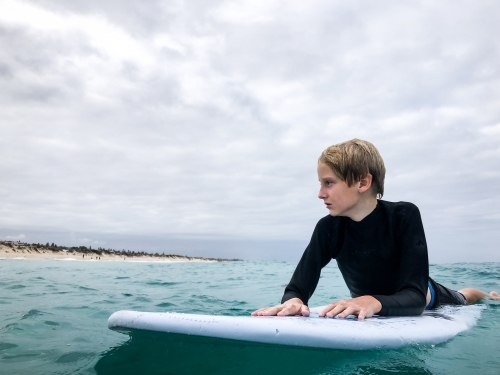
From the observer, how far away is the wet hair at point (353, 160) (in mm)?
2912

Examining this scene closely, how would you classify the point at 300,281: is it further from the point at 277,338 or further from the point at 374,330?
the point at 277,338

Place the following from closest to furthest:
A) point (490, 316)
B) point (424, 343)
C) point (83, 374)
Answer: point (83, 374)
point (424, 343)
point (490, 316)

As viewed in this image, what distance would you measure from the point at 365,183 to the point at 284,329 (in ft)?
4.71

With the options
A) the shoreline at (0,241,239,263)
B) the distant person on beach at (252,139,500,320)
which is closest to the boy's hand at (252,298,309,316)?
the distant person on beach at (252,139,500,320)

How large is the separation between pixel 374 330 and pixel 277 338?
2.37ft

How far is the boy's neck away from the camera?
123 inches

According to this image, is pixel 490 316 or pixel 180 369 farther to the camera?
pixel 490 316

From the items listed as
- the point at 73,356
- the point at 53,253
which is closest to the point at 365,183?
the point at 73,356

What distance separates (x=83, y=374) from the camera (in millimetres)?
1982

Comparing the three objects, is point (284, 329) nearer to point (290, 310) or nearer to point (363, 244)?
point (290, 310)

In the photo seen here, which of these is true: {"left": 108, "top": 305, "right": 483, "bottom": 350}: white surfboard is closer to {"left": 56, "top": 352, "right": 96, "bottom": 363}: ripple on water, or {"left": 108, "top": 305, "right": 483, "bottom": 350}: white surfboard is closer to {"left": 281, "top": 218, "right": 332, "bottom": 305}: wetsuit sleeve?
{"left": 56, "top": 352, "right": 96, "bottom": 363}: ripple on water

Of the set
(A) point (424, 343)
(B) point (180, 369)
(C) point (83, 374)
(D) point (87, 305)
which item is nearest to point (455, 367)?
(A) point (424, 343)

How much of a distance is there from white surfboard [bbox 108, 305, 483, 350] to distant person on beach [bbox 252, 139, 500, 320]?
20 centimetres

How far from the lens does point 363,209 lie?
3.15 metres
